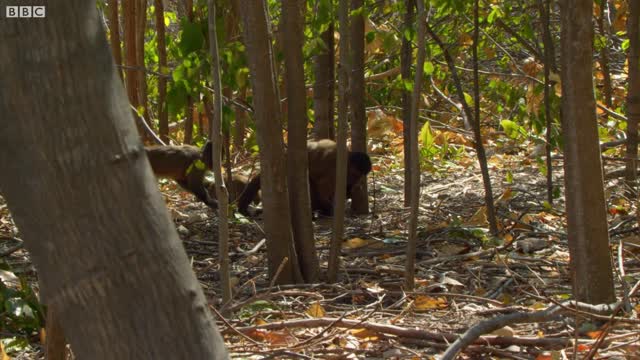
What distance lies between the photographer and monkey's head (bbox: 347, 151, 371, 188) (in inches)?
315

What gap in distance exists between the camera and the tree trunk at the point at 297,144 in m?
5.14

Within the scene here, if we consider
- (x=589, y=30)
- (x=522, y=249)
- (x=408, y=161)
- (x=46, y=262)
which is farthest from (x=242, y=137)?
(x=46, y=262)

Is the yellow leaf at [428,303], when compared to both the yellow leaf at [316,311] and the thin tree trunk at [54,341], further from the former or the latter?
the thin tree trunk at [54,341]

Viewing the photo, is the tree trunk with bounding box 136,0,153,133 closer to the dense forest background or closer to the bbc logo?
the dense forest background

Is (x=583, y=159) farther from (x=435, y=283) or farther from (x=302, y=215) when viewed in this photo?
(x=302, y=215)

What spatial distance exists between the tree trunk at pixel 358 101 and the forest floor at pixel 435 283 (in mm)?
219

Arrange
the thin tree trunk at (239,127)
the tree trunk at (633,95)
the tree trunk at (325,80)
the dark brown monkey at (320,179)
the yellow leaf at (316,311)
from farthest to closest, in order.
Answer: the thin tree trunk at (239,127), the dark brown monkey at (320,179), the tree trunk at (325,80), the tree trunk at (633,95), the yellow leaf at (316,311)

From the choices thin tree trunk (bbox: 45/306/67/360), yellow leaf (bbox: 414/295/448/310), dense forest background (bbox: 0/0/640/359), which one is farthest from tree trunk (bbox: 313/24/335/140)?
thin tree trunk (bbox: 45/306/67/360)

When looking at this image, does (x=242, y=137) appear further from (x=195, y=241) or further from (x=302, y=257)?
(x=302, y=257)

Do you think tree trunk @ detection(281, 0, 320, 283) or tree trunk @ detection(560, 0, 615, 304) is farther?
tree trunk @ detection(281, 0, 320, 283)

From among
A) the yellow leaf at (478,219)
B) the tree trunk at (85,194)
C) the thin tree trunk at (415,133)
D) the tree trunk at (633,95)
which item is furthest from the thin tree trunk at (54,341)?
the tree trunk at (633,95)

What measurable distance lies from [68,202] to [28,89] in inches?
8.4

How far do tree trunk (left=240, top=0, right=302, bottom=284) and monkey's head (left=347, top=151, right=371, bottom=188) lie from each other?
2.95 metres

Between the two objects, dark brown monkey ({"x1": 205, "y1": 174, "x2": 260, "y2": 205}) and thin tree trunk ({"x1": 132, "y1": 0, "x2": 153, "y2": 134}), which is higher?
thin tree trunk ({"x1": 132, "y1": 0, "x2": 153, "y2": 134})
